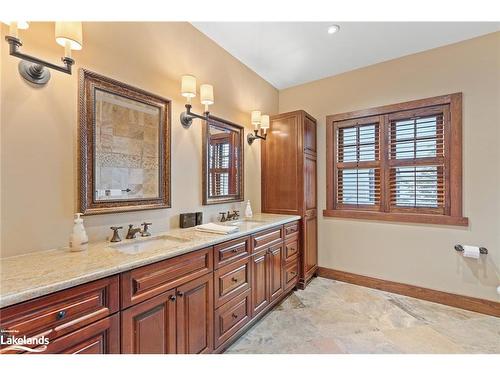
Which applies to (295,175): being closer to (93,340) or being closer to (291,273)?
(291,273)

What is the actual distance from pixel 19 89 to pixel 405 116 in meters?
3.45

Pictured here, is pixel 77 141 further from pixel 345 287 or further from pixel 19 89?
pixel 345 287

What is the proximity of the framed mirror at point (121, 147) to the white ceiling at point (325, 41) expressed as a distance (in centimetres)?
110

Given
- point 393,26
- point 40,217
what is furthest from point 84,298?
point 393,26

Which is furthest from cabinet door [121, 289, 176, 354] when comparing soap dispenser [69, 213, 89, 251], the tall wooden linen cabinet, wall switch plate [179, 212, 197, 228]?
the tall wooden linen cabinet

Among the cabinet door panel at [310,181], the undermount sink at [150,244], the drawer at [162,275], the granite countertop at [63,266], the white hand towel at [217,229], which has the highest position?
the cabinet door panel at [310,181]

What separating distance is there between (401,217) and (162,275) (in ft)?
8.97

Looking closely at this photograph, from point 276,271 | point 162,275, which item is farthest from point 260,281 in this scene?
point 162,275

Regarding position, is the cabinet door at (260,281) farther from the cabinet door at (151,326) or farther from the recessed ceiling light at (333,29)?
the recessed ceiling light at (333,29)

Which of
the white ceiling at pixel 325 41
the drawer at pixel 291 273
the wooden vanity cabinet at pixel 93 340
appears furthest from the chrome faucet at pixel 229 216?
the white ceiling at pixel 325 41

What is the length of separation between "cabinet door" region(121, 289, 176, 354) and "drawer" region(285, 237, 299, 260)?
152 cm

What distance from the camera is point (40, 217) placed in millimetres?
1282

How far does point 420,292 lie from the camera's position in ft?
8.61

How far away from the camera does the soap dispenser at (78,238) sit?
4.25 feet
